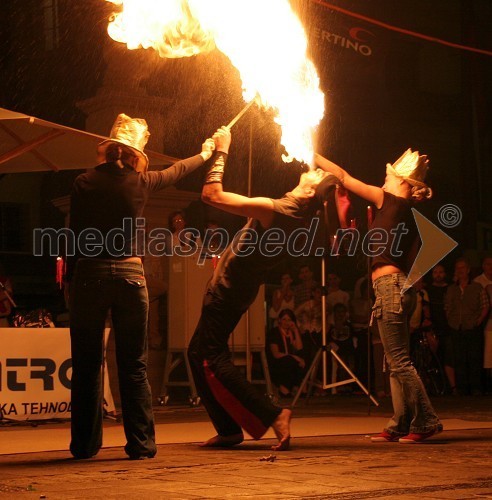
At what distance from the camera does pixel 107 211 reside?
664 cm

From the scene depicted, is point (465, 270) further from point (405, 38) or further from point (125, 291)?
point (405, 38)

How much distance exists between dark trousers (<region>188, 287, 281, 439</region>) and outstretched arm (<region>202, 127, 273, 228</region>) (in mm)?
592

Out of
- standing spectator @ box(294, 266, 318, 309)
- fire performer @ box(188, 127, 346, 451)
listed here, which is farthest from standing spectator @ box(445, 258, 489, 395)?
fire performer @ box(188, 127, 346, 451)

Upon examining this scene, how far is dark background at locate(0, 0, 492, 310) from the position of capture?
20250 mm

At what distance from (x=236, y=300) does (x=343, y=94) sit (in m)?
17.8

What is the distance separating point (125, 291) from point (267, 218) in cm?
109

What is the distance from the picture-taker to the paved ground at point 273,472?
5.14 meters

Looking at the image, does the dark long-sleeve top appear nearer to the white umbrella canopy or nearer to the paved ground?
the paved ground

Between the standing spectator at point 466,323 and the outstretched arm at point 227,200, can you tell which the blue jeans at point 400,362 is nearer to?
the outstretched arm at point 227,200

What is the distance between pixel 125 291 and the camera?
21.9 ft

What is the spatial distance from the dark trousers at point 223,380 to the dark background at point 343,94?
10.9m

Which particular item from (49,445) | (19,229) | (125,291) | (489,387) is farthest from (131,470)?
(19,229)

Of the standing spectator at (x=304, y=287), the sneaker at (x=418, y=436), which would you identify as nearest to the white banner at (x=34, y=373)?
the sneaker at (x=418, y=436)

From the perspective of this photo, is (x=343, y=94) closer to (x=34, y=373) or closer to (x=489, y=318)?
(x=489, y=318)
